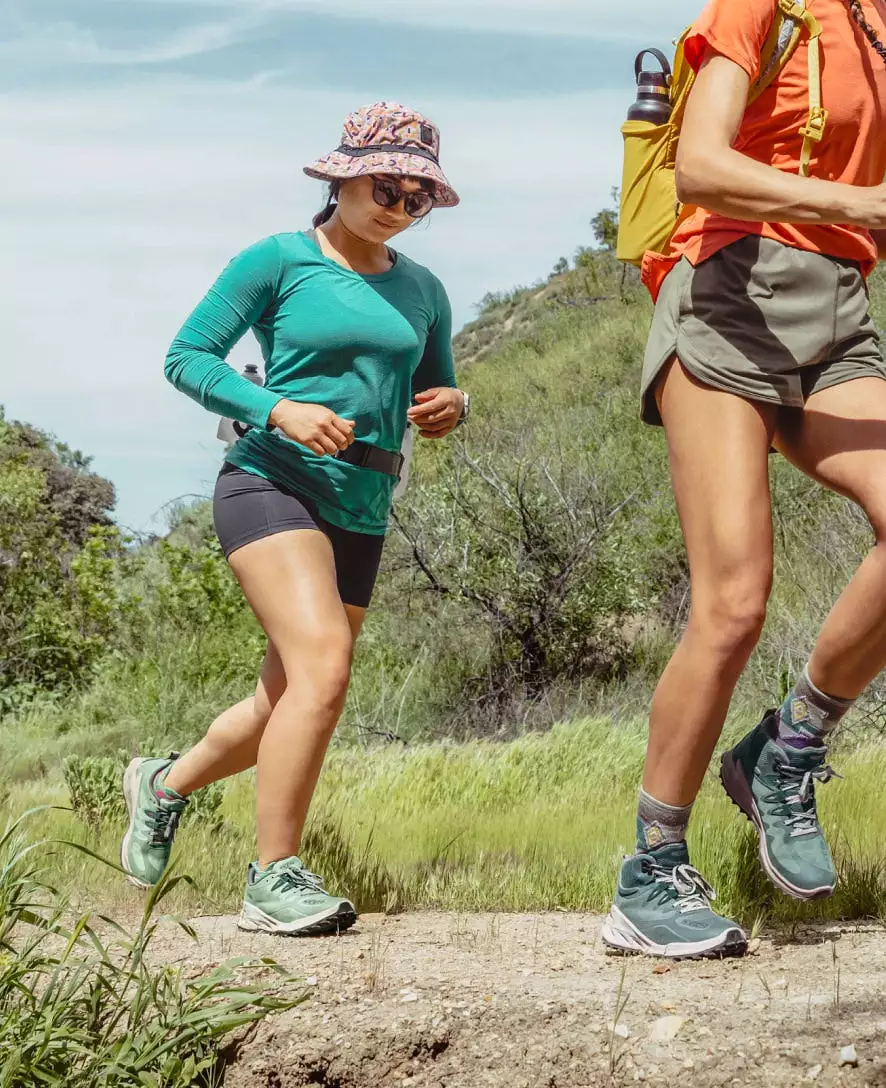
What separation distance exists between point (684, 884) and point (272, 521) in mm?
1441

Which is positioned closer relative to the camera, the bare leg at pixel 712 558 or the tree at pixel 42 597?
the bare leg at pixel 712 558

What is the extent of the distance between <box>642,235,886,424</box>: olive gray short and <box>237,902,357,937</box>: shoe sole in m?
1.66

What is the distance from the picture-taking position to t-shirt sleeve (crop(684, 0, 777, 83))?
9.83ft

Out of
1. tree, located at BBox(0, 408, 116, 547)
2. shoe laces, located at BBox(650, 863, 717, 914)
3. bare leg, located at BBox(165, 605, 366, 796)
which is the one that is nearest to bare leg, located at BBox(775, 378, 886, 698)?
shoe laces, located at BBox(650, 863, 717, 914)

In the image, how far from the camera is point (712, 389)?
3.14m

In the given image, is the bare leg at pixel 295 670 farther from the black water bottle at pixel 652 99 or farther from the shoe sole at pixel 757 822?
the black water bottle at pixel 652 99

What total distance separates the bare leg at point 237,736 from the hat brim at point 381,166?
1238 mm

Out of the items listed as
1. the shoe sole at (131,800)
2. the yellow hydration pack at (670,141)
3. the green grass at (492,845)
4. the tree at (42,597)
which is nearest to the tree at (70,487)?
the tree at (42,597)

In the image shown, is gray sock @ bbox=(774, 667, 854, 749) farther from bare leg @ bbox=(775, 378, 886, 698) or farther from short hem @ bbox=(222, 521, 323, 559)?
short hem @ bbox=(222, 521, 323, 559)

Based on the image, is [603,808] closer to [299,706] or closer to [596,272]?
[299,706]

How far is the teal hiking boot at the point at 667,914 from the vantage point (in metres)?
3.19

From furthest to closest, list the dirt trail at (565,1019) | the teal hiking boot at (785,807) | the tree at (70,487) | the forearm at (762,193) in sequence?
the tree at (70,487), the teal hiking boot at (785,807), the forearm at (762,193), the dirt trail at (565,1019)

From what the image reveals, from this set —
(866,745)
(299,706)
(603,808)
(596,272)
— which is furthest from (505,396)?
(299,706)

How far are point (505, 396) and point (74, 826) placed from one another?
14176 millimetres
